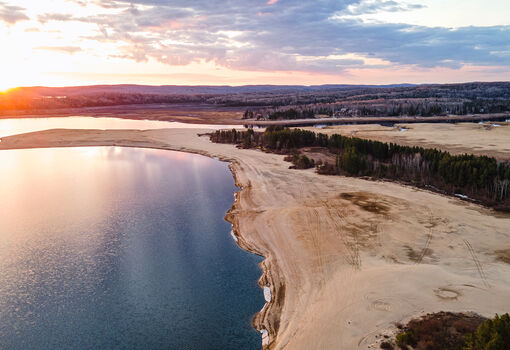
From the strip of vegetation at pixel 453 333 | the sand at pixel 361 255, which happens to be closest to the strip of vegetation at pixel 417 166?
the sand at pixel 361 255

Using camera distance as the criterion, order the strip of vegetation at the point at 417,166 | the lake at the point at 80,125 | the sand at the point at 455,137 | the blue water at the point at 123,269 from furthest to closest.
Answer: the lake at the point at 80,125, the sand at the point at 455,137, the strip of vegetation at the point at 417,166, the blue water at the point at 123,269

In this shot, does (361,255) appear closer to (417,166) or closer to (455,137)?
(417,166)

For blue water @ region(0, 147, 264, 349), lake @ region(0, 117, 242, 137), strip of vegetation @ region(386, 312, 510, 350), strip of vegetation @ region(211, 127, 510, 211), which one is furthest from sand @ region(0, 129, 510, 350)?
lake @ region(0, 117, 242, 137)

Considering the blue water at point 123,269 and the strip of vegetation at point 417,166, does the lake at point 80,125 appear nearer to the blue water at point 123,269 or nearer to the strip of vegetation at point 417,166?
the strip of vegetation at point 417,166

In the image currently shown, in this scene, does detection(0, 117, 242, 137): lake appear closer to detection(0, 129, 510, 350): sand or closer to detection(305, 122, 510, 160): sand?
detection(305, 122, 510, 160): sand

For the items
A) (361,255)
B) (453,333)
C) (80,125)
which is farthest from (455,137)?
(80,125)

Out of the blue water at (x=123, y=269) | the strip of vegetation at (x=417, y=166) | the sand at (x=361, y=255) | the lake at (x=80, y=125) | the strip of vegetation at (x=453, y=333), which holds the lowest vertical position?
the blue water at (x=123, y=269)
